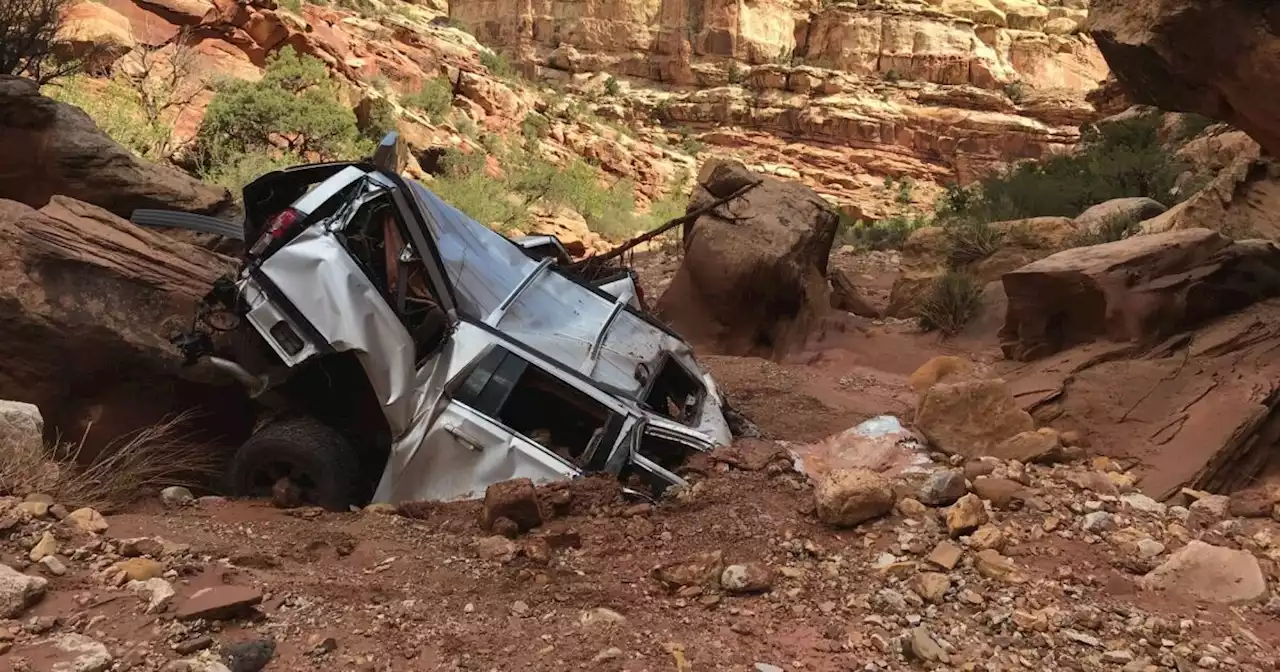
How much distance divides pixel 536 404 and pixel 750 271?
5201mm

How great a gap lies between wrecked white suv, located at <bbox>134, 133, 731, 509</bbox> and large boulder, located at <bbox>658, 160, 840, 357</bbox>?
4518mm

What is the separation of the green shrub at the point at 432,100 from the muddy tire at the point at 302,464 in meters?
21.7

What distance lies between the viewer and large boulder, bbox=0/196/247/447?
14.2 feet

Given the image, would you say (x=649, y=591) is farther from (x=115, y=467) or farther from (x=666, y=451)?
(x=115, y=467)

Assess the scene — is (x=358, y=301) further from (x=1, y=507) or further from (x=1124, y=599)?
(x=1124, y=599)

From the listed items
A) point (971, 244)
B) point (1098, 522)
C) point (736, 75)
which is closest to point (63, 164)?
point (1098, 522)

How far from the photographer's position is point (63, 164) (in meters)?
7.06

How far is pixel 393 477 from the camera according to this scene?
403cm

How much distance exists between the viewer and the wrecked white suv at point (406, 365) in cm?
400

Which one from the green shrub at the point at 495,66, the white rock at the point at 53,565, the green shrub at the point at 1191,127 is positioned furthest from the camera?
the green shrub at the point at 495,66

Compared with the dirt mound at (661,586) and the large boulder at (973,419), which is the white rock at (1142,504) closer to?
the dirt mound at (661,586)

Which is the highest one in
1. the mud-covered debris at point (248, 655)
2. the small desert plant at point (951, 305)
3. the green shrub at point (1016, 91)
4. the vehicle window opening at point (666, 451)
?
the mud-covered debris at point (248, 655)

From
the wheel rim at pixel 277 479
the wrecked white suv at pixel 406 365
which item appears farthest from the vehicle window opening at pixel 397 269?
the wheel rim at pixel 277 479

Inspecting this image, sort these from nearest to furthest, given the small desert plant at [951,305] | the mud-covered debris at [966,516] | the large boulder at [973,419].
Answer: the mud-covered debris at [966,516] → the large boulder at [973,419] → the small desert plant at [951,305]
